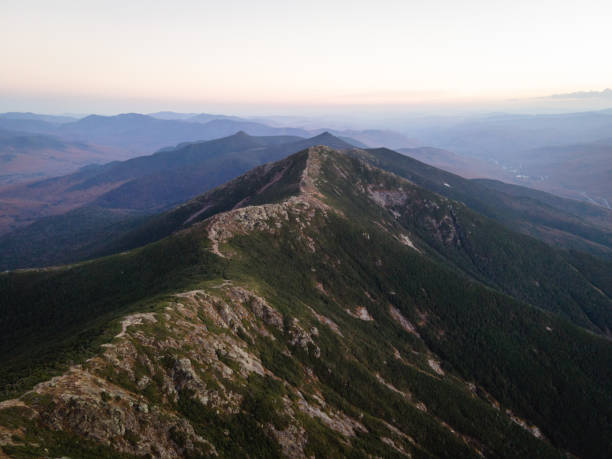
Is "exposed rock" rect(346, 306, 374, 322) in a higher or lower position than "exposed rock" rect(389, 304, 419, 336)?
higher

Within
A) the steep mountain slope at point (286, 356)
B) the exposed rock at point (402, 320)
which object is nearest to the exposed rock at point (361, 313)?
the steep mountain slope at point (286, 356)

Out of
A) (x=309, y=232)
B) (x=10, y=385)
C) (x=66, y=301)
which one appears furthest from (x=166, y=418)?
(x=309, y=232)

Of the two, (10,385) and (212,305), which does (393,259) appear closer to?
(212,305)

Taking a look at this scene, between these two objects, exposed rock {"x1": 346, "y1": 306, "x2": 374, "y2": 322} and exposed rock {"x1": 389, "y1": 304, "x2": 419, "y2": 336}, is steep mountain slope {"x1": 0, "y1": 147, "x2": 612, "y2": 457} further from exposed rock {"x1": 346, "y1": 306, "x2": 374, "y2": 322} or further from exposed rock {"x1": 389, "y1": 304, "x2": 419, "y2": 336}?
exposed rock {"x1": 389, "y1": 304, "x2": 419, "y2": 336}

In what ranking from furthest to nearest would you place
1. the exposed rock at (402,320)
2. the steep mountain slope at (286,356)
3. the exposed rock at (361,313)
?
1. the exposed rock at (402,320)
2. the exposed rock at (361,313)
3. the steep mountain slope at (286,356)

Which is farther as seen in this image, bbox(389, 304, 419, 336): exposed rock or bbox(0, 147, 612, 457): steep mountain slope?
bbox(389, 304, 419, 336): exposed rock

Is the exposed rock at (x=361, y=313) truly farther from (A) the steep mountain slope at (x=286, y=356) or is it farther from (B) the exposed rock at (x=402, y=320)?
(B) the exposed rock at (x=402, y=320)

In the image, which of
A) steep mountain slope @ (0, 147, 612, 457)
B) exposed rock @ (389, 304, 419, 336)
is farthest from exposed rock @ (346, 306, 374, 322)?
exposed rock @ (389, 304, 419, 336)

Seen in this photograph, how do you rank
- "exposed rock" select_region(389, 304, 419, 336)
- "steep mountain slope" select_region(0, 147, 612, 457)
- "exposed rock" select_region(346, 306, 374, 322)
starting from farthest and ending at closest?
1. "exposed rock" select_region(389, 304, 419, 336)
2. "exposed rock" select_region(346, 306, 374, 322)
3. "steep mountain slope" select_region(0, 147, 612, 457)
